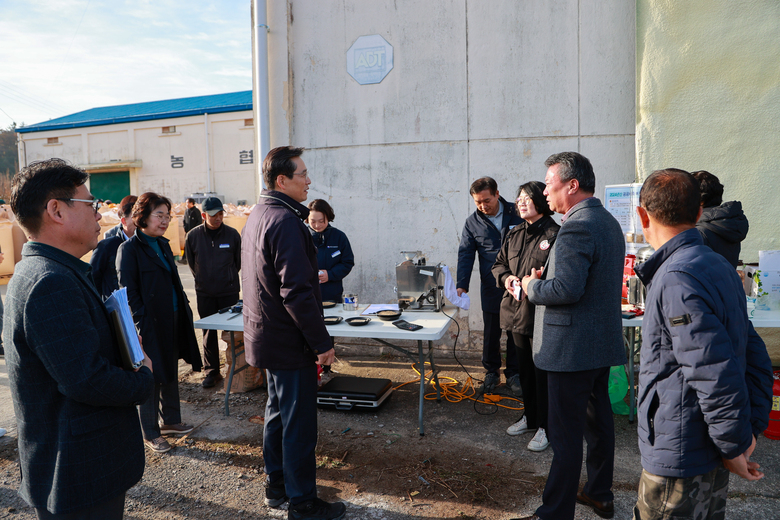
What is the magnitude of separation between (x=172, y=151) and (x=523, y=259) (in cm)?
1986

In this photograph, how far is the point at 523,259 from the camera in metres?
3.35

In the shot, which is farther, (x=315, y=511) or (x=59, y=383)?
(x=315, y=511)

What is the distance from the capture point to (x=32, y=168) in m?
1.46

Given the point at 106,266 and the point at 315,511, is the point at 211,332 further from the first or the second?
the point at 315,511

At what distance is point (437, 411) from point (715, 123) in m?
3.70

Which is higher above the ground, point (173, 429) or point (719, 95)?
point (719, 95)

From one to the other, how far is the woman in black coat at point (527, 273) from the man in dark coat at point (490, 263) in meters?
0.81

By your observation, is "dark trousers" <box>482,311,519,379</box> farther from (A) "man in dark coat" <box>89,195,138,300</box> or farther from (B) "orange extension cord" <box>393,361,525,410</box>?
(A) "man in dark coat" <box>89,195,138,300</box>

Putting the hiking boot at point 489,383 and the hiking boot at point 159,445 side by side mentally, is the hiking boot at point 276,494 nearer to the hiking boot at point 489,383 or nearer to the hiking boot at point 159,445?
the hiking boot at point 159,445

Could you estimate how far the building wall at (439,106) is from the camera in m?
4.91

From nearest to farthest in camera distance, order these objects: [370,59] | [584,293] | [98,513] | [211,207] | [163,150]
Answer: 1. [98,513]
2. [584,293]
3. [211,207]
4. [370,59]
5. [163,150]

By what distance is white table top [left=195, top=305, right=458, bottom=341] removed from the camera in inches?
133

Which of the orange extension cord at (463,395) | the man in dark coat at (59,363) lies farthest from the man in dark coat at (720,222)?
the man in dark coat at (59,363)

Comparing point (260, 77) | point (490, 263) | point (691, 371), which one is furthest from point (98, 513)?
point (260, 77)
